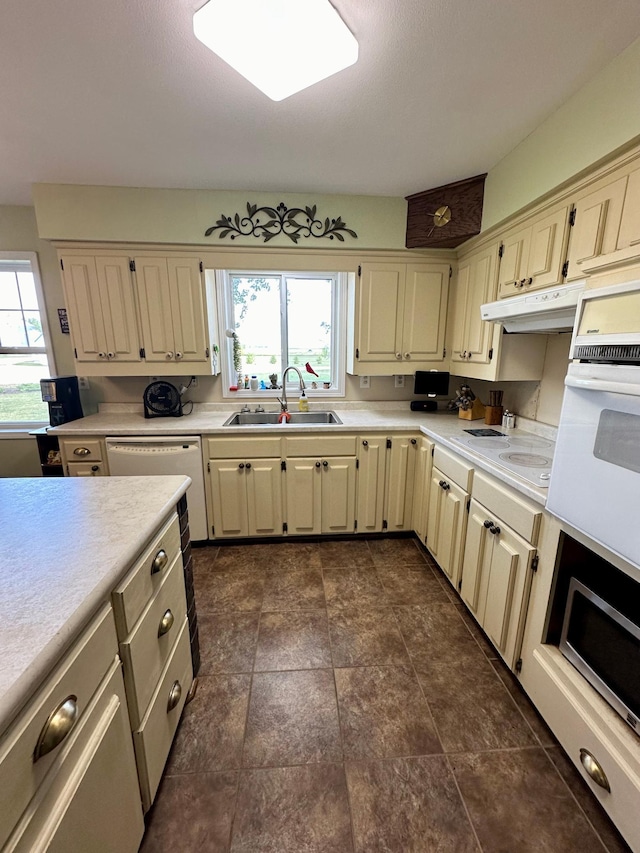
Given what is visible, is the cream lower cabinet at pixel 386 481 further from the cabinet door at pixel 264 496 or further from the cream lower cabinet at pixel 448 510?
the cabinet door at pixel 264 496

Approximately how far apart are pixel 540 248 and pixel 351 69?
46.4 inches

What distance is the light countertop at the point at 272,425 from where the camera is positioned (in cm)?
232

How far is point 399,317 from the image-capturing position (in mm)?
2697

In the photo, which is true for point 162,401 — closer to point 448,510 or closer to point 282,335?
point 282,335

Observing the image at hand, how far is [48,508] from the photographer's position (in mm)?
1149

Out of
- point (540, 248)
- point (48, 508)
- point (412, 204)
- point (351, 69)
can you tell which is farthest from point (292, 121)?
point (48, 508)

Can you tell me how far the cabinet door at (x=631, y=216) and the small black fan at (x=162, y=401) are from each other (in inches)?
107

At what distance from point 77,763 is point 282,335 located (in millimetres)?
2777

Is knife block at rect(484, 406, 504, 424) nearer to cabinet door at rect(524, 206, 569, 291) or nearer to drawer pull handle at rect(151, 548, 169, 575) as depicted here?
cabinet door at rect(524, 206, 569, 291)

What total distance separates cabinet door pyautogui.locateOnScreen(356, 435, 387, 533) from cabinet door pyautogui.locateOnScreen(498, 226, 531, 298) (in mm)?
1191

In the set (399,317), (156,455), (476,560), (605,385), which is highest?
(399,317)

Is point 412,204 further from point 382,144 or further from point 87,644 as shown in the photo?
point 87,644

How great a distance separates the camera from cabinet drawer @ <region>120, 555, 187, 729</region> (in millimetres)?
938

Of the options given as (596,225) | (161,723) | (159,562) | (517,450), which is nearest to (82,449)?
(159,562)
